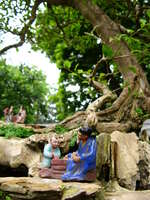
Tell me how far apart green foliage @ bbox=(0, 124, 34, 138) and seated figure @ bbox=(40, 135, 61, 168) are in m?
1.90

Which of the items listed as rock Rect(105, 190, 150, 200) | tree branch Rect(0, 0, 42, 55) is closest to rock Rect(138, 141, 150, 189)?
rock Rect(105, 190, 150, 200)

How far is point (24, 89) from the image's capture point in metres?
26.9

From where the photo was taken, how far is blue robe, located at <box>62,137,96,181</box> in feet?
18.7

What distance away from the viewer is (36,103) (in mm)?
28250

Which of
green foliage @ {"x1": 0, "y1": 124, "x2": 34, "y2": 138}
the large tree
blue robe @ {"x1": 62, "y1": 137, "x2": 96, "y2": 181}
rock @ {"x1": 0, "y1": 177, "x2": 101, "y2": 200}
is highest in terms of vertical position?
the large tree

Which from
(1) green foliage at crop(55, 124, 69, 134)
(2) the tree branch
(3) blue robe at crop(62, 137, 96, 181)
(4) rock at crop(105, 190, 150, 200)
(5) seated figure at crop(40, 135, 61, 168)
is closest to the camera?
(4) rock at crop(105, 190, 150, 200)

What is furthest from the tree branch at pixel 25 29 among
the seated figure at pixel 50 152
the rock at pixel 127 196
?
the rock at pixel 127 196

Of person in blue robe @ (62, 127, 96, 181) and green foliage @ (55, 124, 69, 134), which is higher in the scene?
green foliage @ (55, 124, 69, 134)

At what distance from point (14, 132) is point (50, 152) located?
2.22 m

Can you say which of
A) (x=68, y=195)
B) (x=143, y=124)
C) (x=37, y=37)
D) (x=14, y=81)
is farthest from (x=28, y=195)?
(x=14, y=81)

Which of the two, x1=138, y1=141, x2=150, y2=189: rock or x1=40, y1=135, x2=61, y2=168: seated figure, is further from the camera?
x1=138, y1=141, x2=150, y2=189: rock

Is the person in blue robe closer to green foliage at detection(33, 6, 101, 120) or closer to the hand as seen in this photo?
the hand

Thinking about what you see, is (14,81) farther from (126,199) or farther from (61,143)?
(126,199)

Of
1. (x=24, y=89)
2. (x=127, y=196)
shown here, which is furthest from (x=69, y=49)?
(x=127, y=196)
